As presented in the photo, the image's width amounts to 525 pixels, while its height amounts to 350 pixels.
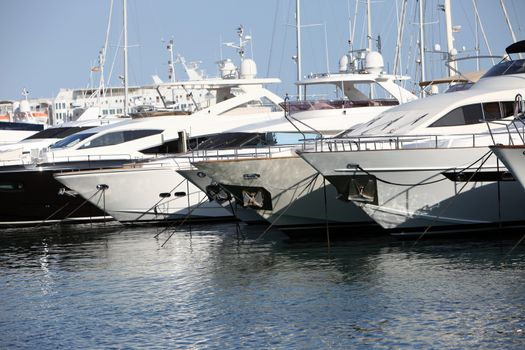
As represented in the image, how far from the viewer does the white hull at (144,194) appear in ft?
95.2

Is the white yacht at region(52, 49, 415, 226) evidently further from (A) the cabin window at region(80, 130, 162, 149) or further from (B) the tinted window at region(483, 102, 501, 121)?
(B) the tinted window at region(483, 102, 501, 121)

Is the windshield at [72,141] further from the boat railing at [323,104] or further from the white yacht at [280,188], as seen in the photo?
the white yacht at [280,188]

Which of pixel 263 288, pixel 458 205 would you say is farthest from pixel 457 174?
pixel 263 288

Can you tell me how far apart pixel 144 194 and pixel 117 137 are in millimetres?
3880

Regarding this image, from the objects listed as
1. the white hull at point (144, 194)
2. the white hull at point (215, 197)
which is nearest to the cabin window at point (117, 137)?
the white hull at point (144, 194)

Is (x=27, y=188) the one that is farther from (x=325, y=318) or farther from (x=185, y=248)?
(x=325, y=318)

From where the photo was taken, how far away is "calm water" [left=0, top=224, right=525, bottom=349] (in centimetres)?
1571

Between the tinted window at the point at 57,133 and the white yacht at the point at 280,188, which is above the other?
the tinted window at the point at 57,133

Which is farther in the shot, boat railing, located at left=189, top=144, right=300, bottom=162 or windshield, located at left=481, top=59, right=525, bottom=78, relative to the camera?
boat railing, located at left=189, top=144, right=300, bottom=162

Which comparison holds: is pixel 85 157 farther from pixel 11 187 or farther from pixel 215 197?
pixel 215 197

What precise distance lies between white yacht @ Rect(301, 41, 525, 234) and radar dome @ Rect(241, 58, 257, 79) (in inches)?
510

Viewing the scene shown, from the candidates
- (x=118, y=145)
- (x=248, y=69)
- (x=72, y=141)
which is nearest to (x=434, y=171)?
(x=118, y=145)

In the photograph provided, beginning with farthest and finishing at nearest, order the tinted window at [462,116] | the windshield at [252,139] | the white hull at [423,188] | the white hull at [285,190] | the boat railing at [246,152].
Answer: the windshield at [252,139] → the boat railing at [246,152] → the tinted window at [462,116] → the white hull at [285,190] → the white hull at [423,188]

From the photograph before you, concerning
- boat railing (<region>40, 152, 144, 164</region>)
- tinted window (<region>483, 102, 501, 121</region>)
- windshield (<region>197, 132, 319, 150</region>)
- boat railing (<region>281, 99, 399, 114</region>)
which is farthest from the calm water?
boat railing (<region>281, 99, 399, 114</region>)
